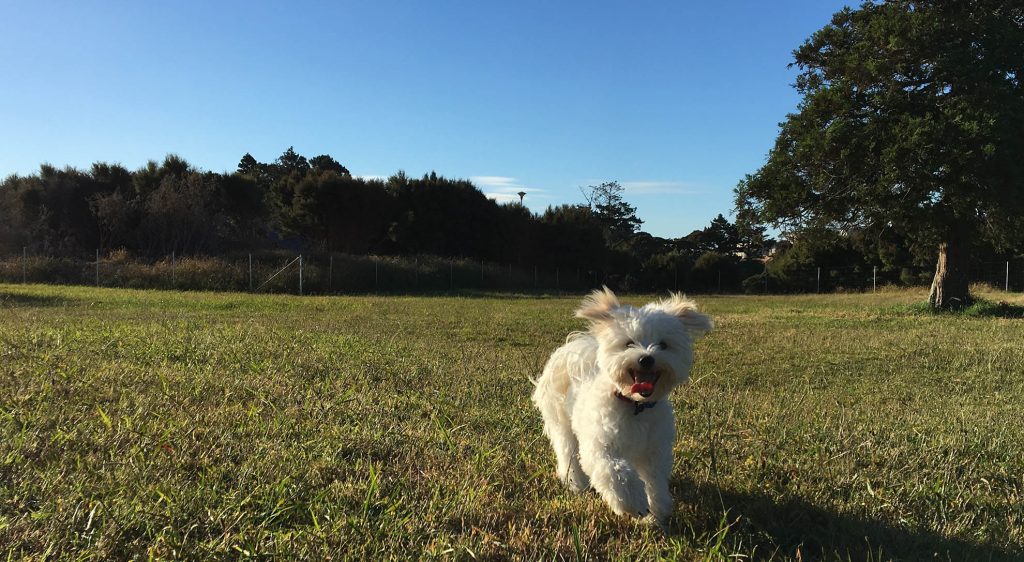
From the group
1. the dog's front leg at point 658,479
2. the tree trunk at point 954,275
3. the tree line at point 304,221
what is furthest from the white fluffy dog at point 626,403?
the tree line at point 304,221

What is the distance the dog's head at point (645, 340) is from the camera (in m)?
2.95

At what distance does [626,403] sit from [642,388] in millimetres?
145

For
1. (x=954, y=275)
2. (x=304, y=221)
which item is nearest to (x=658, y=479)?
(x=954, y=275)

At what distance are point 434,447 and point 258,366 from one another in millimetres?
2772

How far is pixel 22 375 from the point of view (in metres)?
4.84

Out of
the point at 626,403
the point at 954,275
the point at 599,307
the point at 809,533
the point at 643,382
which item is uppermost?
the point at 954,275

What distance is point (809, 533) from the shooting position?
2.82m

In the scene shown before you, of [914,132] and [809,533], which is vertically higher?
[914,132]

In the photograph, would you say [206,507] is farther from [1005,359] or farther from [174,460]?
[1005,359]

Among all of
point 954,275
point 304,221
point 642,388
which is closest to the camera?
point 642,388

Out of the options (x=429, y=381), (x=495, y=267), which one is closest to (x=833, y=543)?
(x=429, y=381)

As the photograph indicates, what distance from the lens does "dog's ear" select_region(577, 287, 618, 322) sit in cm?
336

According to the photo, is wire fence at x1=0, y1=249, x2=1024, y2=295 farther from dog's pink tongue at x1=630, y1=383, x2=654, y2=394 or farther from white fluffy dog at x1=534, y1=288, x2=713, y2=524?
dog's pink tongue at x1=630, y1=383, x2=654, y2=394

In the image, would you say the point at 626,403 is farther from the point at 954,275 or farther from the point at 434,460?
the point at 954,275
